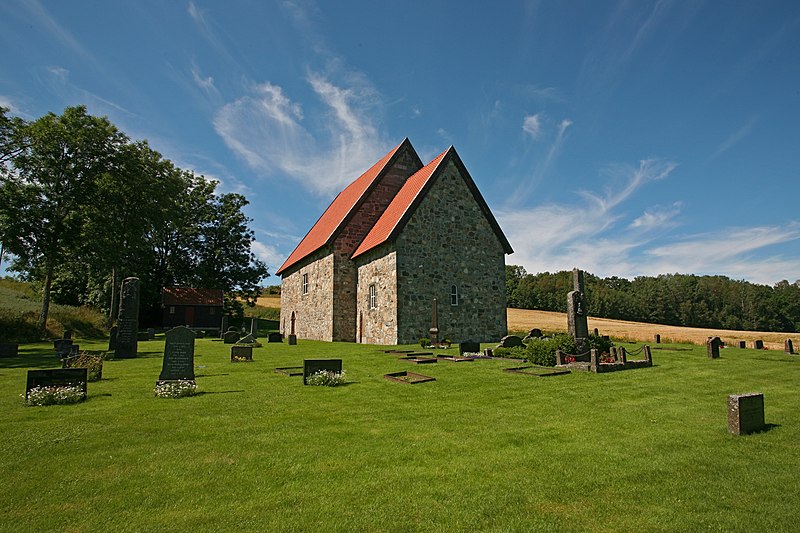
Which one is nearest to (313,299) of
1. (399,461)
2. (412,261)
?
(412,261)

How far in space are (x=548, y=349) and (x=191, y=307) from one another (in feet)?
133

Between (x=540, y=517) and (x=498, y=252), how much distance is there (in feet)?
70.7

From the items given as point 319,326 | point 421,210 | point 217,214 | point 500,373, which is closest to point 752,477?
point 500,373

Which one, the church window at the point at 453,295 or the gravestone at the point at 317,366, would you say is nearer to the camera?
the gravestone at the point at 317,366

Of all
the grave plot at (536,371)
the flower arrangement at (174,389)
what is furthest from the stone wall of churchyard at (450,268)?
the flower arrangement at (174,389)

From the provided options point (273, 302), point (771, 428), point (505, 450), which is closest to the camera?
point (505, 450)

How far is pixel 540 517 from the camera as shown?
416 cm

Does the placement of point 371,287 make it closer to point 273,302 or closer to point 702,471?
point 702,471

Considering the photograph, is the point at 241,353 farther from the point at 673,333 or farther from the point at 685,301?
the point at 685,301

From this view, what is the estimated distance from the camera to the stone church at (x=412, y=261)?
Answer: 2225cm

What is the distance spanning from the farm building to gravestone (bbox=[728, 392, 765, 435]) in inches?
1782

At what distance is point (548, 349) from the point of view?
1431 cm

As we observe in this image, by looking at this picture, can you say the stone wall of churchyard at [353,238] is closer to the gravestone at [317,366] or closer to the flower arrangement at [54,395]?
the gravestone at [317,366]

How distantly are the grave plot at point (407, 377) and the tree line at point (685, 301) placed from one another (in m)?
60.3
